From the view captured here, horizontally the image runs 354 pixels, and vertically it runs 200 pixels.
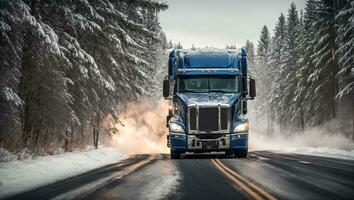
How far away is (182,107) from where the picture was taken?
1711cm

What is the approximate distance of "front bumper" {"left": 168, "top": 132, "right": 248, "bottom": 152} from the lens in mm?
16656

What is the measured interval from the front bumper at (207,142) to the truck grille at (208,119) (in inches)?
12.8

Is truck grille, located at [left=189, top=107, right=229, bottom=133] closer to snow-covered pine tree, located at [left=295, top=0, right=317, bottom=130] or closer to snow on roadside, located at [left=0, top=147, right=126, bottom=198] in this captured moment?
snow on roadside, located at [left=0, top=147, right=126, bottom=198]

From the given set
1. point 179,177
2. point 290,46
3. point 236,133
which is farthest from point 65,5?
point 290,46

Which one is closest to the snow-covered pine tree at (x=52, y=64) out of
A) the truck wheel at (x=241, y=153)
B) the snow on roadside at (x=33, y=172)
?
the snow on roadside at (x=33, y=172)

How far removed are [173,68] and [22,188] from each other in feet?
33.9

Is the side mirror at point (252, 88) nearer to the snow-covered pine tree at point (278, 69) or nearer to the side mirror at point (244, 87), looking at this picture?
the side mirror at point (244, 87)

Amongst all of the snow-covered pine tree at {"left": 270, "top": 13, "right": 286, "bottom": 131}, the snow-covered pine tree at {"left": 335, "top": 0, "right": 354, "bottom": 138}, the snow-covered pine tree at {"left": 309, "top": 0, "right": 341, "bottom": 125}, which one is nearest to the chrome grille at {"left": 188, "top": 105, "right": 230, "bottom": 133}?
the snow-covered pine tree at {"left": 335, "top": 0, "right": 354, "bottom": 138}

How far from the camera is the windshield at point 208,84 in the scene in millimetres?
17828

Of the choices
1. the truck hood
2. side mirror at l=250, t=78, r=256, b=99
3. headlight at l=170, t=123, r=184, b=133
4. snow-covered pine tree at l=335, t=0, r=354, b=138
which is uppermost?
snow-covered pine tree at l=335, t=0, r=354, b=138

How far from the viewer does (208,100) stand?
17016 millimetres

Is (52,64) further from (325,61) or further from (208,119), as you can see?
(325,61)

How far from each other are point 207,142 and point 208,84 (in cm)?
248

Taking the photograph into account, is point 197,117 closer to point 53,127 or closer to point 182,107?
point 182,107
